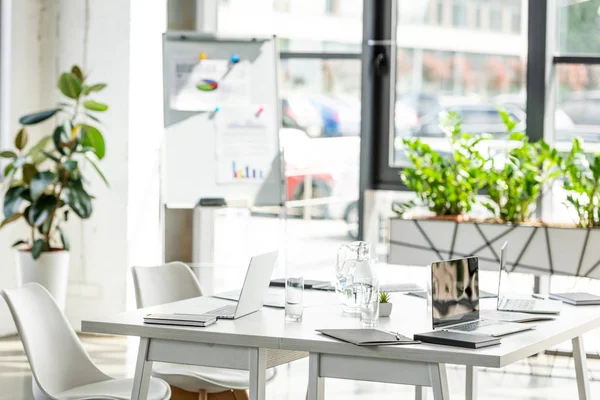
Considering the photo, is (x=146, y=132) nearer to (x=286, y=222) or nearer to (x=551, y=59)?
(x=286, y=222)

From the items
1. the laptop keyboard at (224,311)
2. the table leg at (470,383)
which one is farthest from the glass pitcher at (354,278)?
the table leg at (470,383)

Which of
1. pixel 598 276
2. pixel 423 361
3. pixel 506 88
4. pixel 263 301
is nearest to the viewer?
pixel 423 361

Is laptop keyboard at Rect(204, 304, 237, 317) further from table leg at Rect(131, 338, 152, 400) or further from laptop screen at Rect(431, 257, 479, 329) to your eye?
laptop screen at Rect(431, 257, 479, 329)

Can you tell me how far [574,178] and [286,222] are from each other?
6.33 ft

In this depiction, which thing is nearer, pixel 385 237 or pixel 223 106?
pixel 223 106

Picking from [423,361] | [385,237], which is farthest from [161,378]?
[385,237]

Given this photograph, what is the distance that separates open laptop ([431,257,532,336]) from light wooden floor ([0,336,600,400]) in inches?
71.0

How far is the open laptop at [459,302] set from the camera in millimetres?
3097

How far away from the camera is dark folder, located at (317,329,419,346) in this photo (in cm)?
280

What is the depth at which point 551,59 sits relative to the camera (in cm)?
643

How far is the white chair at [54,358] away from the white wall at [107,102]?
2.99 m

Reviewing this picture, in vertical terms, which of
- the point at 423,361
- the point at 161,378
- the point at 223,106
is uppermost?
the point at 223,106

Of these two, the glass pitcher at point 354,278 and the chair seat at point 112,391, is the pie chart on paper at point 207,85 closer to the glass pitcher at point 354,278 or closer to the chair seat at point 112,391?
the glass pitcher at point 354,278

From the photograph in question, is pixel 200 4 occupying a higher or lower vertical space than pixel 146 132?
higher
